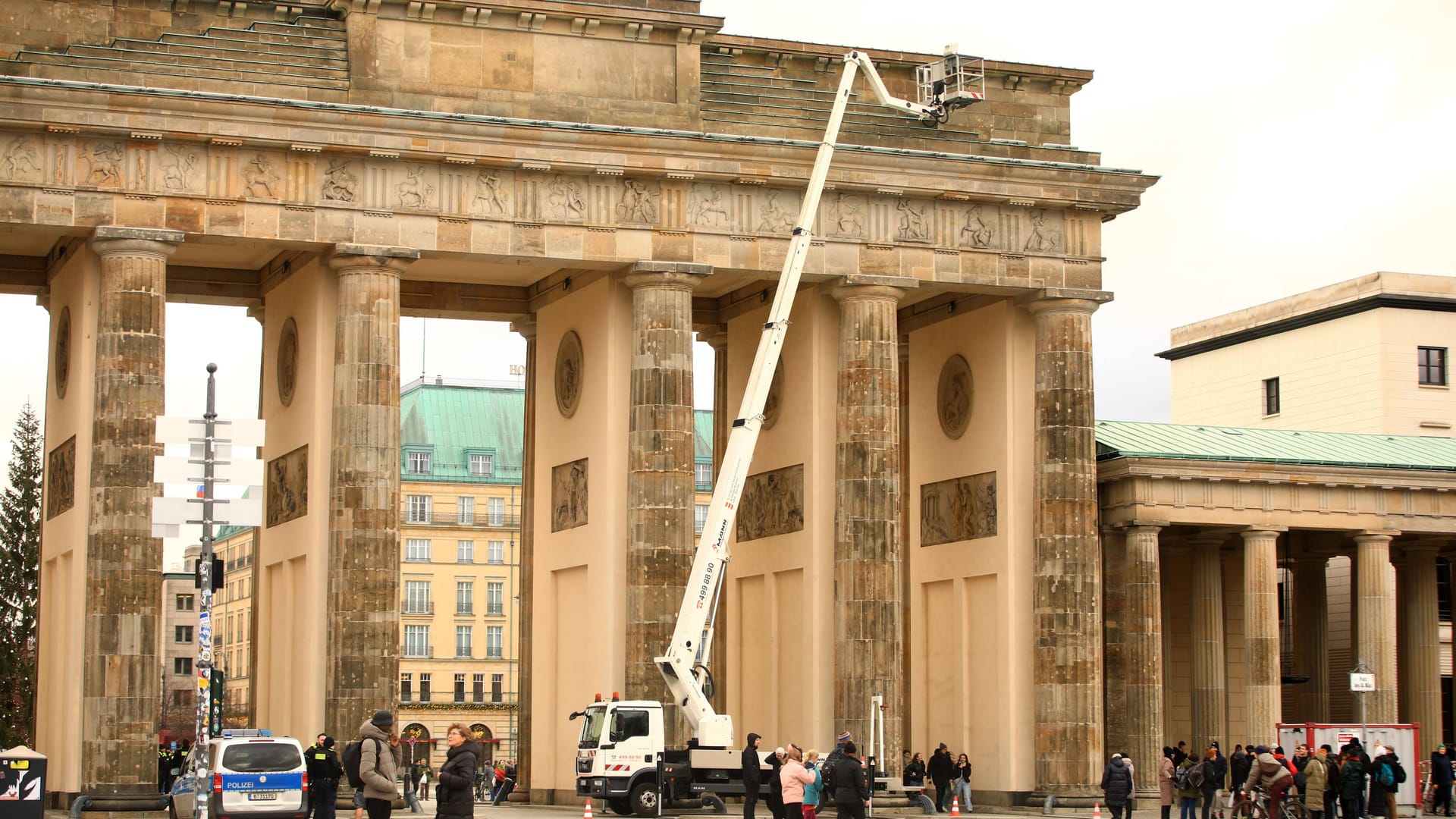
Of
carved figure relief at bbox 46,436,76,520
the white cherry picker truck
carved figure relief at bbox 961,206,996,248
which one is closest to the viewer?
the white cherry picker truck

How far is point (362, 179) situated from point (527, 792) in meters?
14.5

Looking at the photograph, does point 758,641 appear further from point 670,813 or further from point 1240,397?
point 1240,397

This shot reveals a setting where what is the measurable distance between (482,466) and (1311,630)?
5015 centimetres

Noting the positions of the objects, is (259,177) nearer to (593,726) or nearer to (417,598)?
(593,726)

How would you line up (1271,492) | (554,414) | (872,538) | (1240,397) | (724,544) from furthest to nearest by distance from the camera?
(1240,397)
(1271,492)
(554,414)
(872,538)
(724,544)

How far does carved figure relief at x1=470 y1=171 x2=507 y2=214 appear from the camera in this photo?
43.4 metres

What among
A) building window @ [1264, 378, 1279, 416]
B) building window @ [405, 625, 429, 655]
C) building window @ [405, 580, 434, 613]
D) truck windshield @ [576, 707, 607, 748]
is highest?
building window @ [1264, 378, 1279, 416]

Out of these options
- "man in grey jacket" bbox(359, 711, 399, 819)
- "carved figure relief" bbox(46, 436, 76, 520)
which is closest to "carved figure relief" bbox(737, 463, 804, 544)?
"carved figure relief" bbox(46, 436, 76, 520)

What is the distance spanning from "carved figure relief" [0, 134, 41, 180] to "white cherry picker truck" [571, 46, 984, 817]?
558 inches

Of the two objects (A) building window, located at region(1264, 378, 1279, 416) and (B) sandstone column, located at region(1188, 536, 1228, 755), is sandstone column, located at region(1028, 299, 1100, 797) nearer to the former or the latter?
(B) sandstone column, located at region(1188, 536, 1228, 755)

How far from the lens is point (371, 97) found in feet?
141

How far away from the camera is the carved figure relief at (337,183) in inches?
1670

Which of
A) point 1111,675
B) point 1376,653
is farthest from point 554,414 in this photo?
point 1376,653

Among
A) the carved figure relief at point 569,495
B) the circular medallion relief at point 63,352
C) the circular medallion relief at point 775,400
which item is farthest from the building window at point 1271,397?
the circular medallion relief at point 63,352
